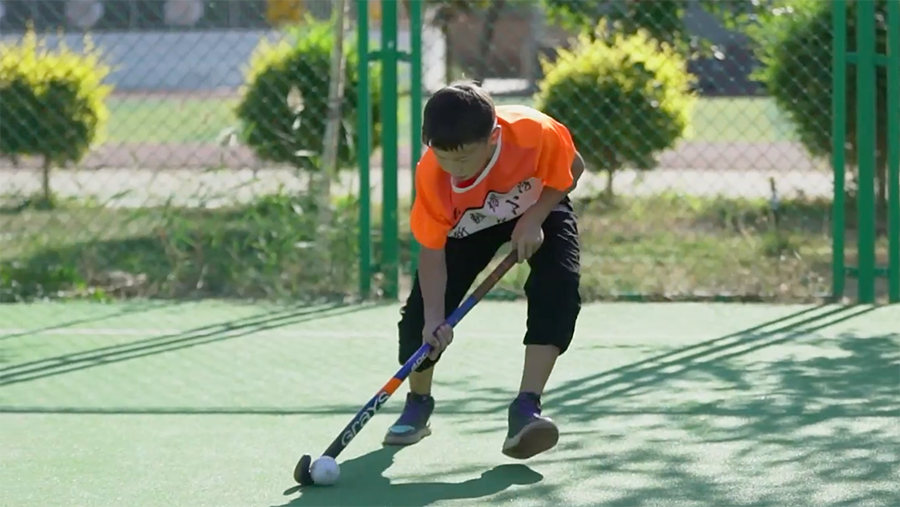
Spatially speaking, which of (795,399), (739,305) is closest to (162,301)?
(739,305)

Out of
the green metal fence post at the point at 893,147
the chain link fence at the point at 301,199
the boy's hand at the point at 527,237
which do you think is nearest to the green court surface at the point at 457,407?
the green metal fence post at the point at 893,147

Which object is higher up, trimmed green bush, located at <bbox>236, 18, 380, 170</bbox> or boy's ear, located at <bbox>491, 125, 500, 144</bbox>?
trimmed green bush, located at <bbox>236, 18, 380, 170</bbox>

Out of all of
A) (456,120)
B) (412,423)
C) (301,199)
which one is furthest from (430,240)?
(301,199)

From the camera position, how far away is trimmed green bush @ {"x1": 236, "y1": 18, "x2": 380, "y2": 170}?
9664 millimetres

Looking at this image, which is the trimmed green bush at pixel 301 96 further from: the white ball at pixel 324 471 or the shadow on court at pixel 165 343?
the white ball at pixel 324 471

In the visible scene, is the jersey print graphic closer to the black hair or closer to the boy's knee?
the boy's knee

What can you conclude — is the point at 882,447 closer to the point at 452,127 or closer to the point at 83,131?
the point at 452,127

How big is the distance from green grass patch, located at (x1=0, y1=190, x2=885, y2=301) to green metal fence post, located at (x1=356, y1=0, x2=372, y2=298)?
20cm

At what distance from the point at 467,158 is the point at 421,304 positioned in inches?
24.9

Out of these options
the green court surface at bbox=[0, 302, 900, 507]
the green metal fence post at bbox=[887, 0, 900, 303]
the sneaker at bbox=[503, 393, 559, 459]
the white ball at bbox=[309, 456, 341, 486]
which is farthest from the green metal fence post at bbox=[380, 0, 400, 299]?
the white ball at bbox=[309, 456, 341, 486]

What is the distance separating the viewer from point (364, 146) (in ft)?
25.3

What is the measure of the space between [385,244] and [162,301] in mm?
1226

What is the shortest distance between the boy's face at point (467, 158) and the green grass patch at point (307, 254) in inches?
140

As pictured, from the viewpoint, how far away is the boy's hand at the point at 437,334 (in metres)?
4.43
